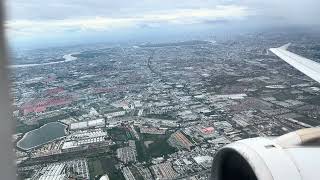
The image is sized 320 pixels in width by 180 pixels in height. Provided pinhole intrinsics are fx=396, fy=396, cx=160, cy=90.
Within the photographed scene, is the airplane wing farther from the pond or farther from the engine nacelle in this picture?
the pond

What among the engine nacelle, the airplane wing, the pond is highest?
the engine nacelle

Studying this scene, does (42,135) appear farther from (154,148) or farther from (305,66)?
(305,66)

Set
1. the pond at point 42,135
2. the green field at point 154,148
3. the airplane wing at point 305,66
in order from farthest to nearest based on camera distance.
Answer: the pond at point 42,135 → the green field at point 154,148 → the airplane wing at point 305,66

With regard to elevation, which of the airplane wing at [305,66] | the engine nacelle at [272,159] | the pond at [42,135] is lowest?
the pond at [42,135]

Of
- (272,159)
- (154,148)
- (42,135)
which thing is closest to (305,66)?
(154,148)

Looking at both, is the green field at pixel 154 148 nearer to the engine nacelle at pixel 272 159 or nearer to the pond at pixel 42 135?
the pond at pixel 42 135

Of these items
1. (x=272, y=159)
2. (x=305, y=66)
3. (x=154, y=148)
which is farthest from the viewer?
(x=154, y=148)

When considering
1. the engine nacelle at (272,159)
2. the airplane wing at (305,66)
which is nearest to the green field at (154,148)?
the airplane wing at (305,66)

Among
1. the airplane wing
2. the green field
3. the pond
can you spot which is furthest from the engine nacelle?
the pond
